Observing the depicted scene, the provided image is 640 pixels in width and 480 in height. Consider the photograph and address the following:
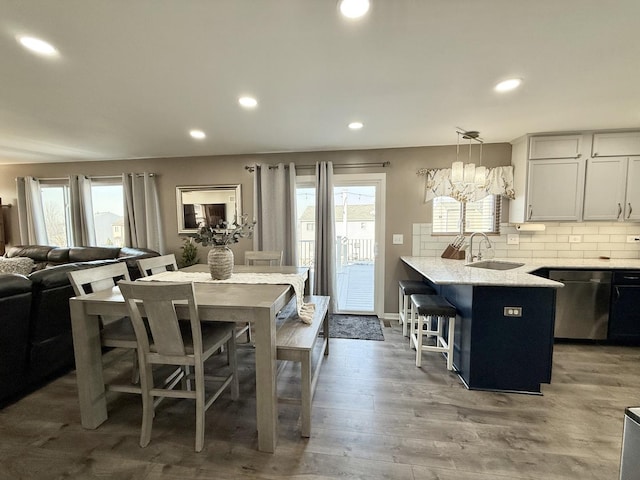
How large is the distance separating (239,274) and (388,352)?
1.72 m

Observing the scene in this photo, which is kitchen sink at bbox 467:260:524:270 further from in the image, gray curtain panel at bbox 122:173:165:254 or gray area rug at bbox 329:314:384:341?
gray curtain panel at bbox 122:173:165:254

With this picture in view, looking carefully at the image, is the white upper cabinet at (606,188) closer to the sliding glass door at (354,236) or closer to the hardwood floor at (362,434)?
the hardwood floor at (362,434)

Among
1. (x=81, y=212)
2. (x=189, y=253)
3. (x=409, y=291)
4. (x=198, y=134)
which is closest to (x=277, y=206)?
(x=198, y=134)

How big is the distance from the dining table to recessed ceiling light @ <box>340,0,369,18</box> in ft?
5.18

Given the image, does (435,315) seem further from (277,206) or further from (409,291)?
(277,206)

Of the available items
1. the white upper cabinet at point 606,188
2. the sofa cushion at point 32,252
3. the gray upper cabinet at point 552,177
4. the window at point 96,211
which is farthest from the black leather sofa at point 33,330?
the white upper cabinet at point 606,188

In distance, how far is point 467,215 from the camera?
140 inches

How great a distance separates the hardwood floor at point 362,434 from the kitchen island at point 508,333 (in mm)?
147

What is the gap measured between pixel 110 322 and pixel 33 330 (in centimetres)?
49

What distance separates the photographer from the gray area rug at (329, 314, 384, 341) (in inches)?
123

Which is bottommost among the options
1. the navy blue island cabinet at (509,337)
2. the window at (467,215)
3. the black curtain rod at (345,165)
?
the navy blue island cabinet at (509,337)

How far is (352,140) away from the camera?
10.8 ft

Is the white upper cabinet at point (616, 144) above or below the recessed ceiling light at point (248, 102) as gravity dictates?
below

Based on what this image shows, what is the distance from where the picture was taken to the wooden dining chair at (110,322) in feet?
5.85
